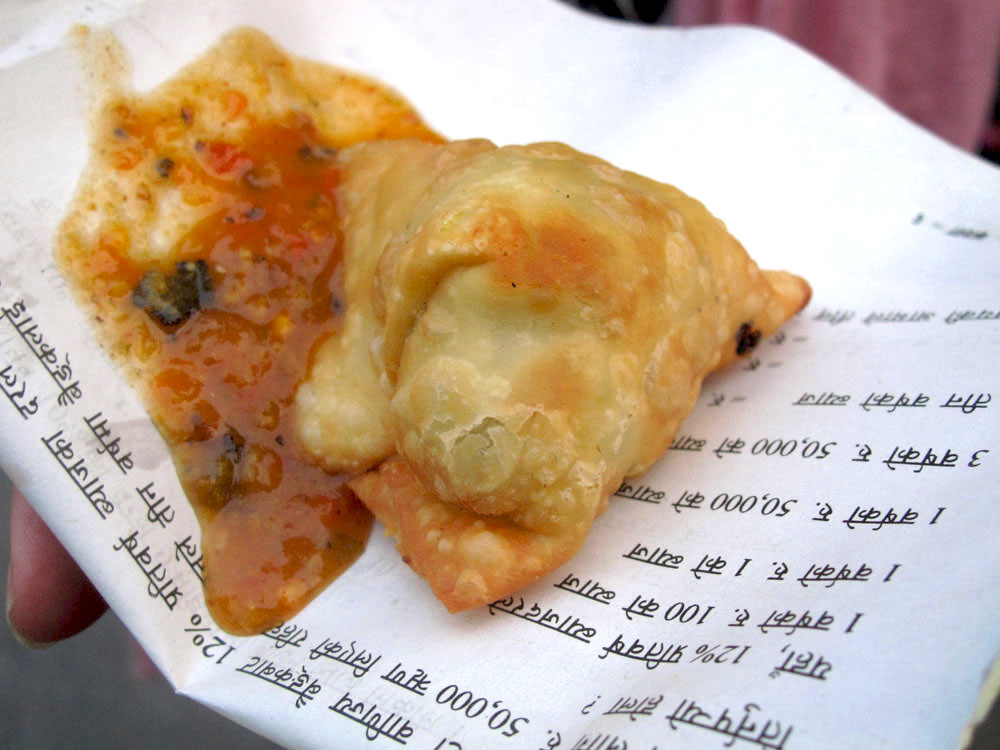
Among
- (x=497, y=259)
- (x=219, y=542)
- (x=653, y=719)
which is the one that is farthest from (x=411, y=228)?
(x=653, y=719)

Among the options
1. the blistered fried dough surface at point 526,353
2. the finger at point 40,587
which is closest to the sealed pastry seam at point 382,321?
the blistered fried dough surface at point 526,353

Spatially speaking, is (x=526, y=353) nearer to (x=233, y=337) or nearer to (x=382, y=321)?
(x=382, y=321)

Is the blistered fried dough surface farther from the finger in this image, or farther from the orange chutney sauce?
the finger

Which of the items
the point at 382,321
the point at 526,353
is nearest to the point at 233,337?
the point at 382,321

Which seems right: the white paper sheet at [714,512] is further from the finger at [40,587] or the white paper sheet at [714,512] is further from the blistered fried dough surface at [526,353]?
the finger at [40,587]

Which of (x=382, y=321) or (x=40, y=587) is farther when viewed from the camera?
(x=40, y=587)

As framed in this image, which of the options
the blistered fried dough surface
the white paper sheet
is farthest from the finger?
the blistered fried dough surface
